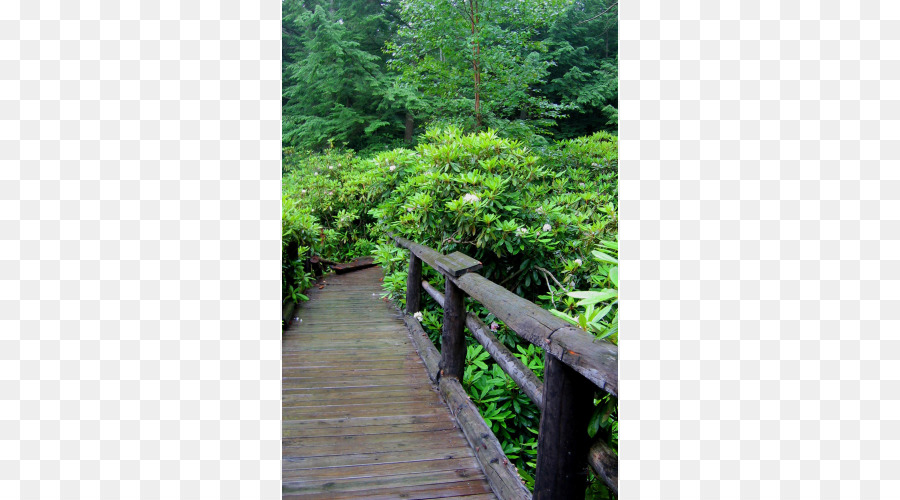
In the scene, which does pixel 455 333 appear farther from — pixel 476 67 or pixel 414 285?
pixel 476 67

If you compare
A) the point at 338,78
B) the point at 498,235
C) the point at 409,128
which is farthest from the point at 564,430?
the point at 409,128

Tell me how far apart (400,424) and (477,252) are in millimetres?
1660

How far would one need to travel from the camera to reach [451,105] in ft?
20.5

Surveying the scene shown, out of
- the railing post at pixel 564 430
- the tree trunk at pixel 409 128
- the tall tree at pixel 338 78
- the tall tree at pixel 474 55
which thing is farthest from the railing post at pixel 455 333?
the tree trunk at pixel 409 128

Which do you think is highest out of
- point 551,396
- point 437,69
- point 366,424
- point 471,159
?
point 437,69

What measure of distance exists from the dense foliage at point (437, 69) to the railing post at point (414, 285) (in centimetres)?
251

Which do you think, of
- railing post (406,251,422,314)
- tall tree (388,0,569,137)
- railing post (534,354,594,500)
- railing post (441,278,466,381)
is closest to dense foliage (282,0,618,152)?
tall tree (388,0,569,137)

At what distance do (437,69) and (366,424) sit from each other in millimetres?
5202

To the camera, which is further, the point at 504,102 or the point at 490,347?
the point at 504,102

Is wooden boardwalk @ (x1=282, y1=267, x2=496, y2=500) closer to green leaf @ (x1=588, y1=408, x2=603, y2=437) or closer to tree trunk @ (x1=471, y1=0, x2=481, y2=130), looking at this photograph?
green leaf @ (x1=588, y1=408, x2=603, y2=437)

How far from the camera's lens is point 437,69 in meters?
6.24

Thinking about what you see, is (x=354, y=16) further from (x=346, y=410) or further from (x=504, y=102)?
(x=346, y=410)

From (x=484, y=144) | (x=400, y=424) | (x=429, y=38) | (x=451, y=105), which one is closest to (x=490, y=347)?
(x=400, y=424)

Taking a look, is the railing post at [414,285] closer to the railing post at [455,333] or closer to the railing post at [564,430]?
the railing post at [455,333]
